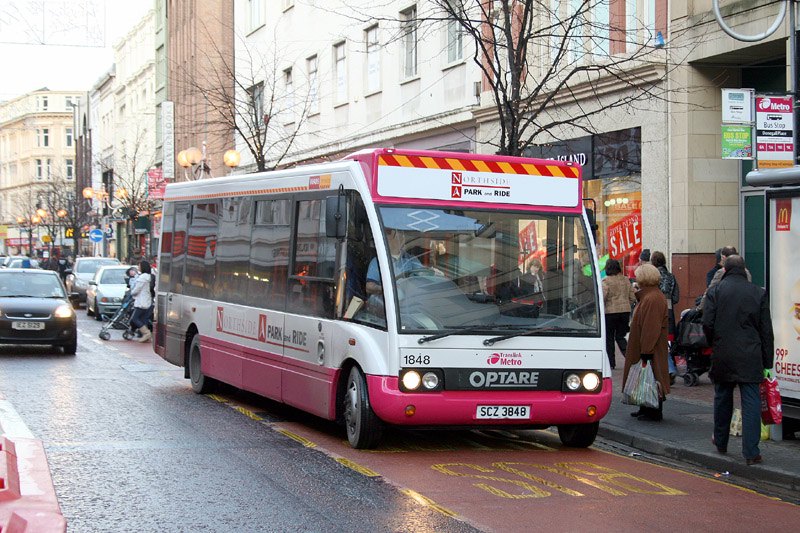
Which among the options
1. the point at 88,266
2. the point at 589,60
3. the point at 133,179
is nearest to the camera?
the point at 589,60

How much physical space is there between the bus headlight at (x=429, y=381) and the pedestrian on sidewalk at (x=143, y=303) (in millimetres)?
16095

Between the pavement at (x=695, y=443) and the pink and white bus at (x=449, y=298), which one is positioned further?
the pink and white bus at (x=449, y=298)

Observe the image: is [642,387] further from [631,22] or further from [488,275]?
[631,22]

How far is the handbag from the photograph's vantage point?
12.4m

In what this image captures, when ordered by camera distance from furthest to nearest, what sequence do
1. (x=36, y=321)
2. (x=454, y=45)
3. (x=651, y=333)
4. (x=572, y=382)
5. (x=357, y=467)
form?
(x=454, y=45) < (x=36, y=321) < (x=651, y=333) < (x=572, y=382) < (x=357, y=467)

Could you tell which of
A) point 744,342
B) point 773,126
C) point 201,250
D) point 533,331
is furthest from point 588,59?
point 744,342

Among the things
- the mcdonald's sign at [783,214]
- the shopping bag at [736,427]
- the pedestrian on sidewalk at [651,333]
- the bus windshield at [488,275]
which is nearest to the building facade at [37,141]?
the pedestrian on sidewalk at [651,333]

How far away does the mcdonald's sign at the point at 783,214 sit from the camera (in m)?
11.1

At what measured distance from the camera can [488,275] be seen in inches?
420

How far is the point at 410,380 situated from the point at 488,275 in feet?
4.03

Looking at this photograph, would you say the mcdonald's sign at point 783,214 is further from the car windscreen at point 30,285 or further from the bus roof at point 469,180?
the car windscreen at point 30,285

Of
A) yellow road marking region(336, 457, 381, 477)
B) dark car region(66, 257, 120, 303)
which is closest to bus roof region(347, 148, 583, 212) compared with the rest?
yellow road marking region(336, 457, 381, 477)

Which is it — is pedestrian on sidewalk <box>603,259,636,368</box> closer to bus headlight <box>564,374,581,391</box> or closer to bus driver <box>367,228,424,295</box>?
bus headlight <box>564,374,581,391</box>

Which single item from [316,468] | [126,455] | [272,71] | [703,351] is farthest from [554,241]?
[272,71]
